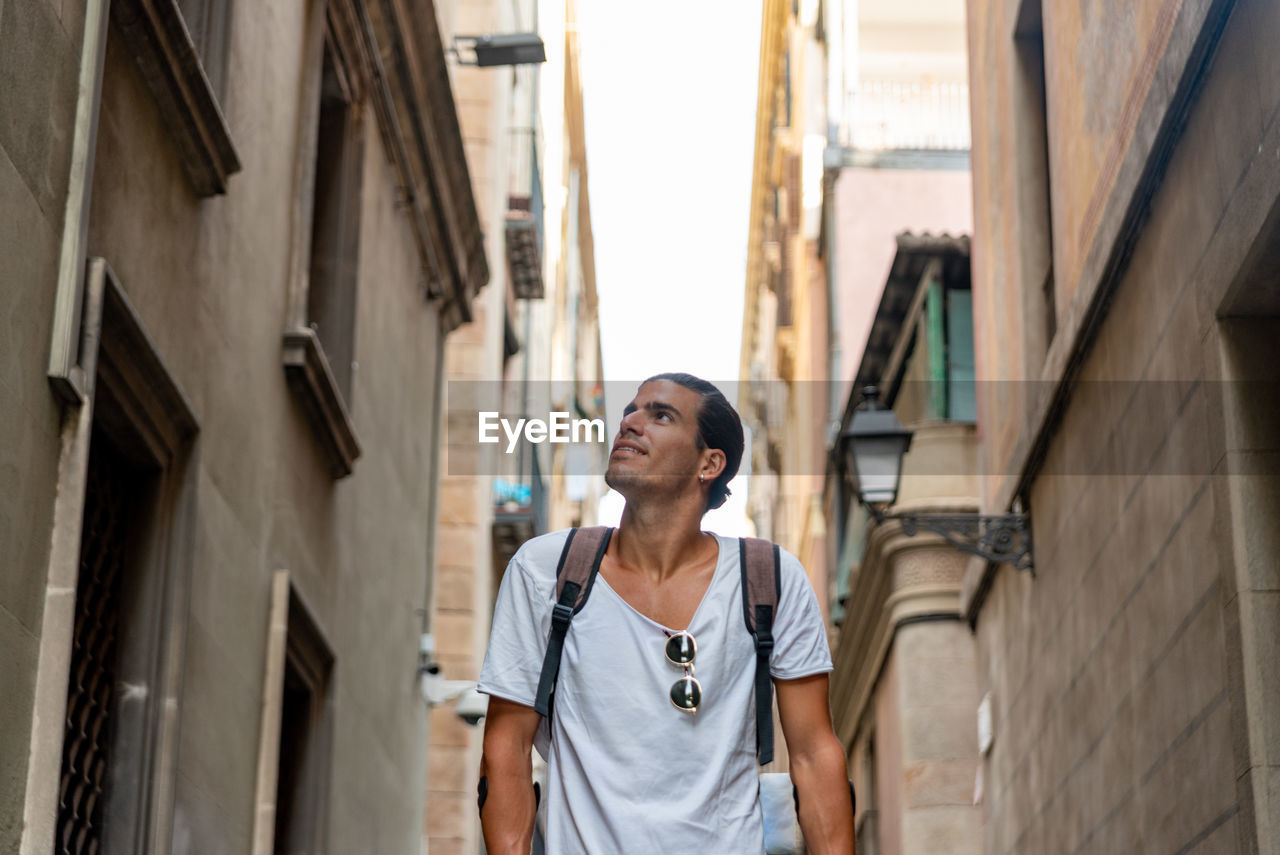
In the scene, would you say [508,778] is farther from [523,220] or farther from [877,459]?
[523,220]

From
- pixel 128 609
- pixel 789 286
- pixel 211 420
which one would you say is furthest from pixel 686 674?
pixel 789 286

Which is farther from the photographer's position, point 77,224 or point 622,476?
point 77,224

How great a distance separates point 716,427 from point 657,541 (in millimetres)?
331

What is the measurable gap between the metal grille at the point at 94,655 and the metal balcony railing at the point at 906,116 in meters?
18.5

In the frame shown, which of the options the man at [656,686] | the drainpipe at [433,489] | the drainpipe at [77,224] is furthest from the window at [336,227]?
the man at [656,686]

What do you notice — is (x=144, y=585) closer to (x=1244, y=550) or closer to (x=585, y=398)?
(x=1244, y=550)

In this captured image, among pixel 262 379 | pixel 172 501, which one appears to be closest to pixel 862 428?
pixel 262 379

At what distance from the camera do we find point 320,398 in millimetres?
12547

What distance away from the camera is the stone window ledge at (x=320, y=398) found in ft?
→ 39.2

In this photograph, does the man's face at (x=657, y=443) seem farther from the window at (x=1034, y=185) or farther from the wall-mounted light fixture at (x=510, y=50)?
the wall-mounted light fixture at (x=510, y=50)

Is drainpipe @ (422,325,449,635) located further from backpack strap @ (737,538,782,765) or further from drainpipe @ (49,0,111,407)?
backpack strap @ (737,538,782,765)

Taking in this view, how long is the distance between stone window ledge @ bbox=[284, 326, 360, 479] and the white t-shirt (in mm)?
7482

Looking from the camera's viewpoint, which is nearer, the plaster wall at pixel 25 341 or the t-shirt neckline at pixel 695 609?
the t-shirt neckline at pixel 695 609

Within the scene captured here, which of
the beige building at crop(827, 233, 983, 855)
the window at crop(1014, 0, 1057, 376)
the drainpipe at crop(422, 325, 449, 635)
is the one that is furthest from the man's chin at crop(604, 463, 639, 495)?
the drainpipe at crop(422, 325, 449, 635)
